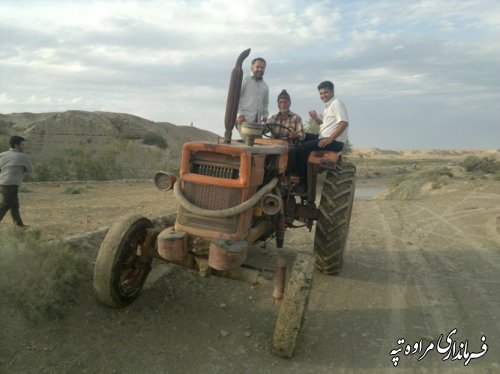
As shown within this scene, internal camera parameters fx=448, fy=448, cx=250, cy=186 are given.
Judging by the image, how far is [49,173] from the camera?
1566 centimetres

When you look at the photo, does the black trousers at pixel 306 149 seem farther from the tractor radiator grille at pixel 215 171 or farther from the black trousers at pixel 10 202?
the black trousers at pixel 10 202

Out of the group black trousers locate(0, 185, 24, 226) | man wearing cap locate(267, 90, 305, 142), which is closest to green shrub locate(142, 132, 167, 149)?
black trousers locate(0, 185, 24, 226)

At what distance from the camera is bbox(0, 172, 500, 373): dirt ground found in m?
3.59

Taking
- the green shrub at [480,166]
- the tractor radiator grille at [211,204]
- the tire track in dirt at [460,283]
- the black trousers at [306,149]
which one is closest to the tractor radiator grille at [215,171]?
the tractor radiator grille at [211,204]

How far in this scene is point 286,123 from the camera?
21.8 feet

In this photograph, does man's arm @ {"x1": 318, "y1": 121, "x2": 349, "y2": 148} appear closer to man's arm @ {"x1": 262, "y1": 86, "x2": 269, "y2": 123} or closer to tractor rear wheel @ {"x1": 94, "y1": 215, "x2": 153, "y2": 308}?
man's arm @ {"x1": 262, "y1": 86, "x2": 269, "y2": 123}

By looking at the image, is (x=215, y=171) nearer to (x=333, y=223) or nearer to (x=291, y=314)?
(x=291, y=314)

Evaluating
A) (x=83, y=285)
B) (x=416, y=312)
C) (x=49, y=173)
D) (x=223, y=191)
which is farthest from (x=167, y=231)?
(x=49, y=173)

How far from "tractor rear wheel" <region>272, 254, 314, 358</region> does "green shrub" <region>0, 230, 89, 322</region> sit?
1889 millimetres

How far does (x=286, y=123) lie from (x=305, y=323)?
10.3 feet

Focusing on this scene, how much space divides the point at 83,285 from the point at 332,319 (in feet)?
8.31

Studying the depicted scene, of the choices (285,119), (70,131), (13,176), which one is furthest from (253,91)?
(70,131)

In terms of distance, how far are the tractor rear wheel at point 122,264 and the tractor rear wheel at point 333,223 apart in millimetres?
2105

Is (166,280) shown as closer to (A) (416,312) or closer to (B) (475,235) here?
→ (A) (416,312)
